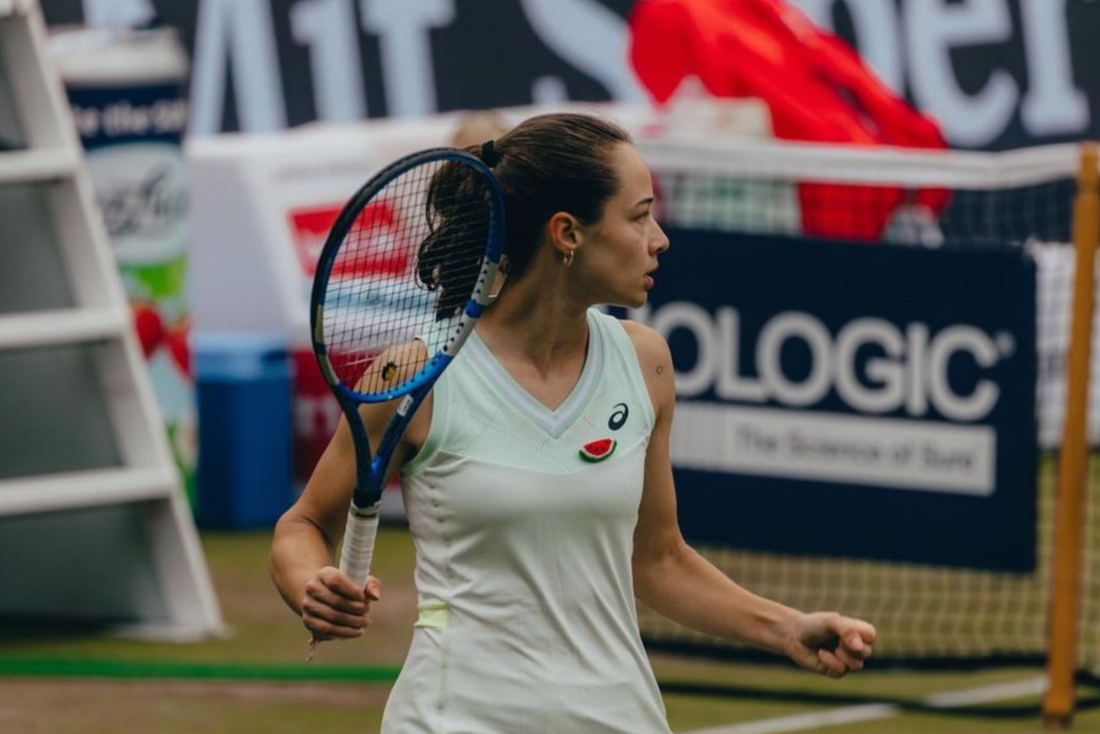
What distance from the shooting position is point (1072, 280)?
6961mm

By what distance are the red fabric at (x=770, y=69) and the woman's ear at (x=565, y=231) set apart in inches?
270

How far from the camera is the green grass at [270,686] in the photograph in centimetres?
688

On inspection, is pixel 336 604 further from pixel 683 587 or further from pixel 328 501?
pixel 683 587

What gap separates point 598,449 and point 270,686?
4.11m

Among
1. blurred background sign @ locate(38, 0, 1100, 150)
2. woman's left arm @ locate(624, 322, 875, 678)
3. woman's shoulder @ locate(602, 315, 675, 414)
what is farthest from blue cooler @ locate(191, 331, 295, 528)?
woman's shoulder @ locate(602, 315, 675, 414)

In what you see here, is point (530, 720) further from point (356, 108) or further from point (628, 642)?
point (356, 108)

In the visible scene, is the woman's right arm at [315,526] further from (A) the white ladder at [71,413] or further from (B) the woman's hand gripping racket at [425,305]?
(A) the white ladder at [71,413]

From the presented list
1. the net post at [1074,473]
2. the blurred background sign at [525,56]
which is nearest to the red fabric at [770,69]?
the blurred background sign at [525,56]

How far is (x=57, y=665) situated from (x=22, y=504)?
1.64 feet

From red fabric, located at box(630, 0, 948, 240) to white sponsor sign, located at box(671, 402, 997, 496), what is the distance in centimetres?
287

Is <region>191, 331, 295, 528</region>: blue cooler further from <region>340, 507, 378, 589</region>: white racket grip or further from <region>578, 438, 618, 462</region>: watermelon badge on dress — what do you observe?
<region>340, 507, 378, 589</region>: white racket grip

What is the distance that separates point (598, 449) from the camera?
3.41 m

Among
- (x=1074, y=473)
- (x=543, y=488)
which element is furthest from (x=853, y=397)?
(x=543, y=488)

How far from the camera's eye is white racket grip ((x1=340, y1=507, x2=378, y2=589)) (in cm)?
321
